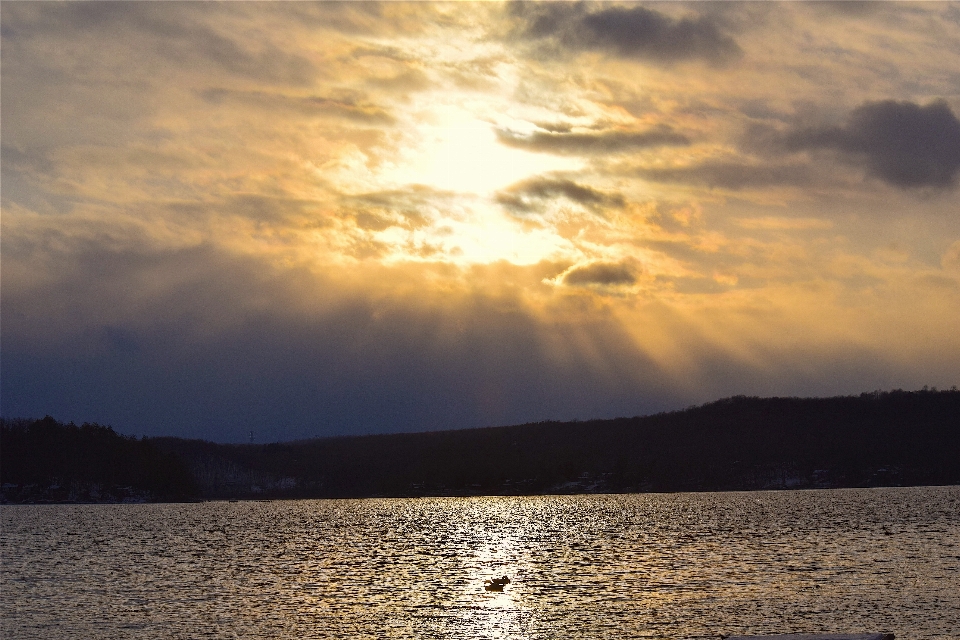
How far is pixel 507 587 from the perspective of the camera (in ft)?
310

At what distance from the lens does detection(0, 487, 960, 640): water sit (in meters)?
68.9

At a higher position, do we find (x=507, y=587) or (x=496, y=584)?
(x=496, y=584)

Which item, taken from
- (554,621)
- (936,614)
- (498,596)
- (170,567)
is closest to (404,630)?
(554,621)

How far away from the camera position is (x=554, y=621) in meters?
71.6

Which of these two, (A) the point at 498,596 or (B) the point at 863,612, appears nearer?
(B) the point at 863,612

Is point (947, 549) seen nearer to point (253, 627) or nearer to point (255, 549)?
point (253, 627)

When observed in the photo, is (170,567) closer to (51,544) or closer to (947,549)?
(51,544)

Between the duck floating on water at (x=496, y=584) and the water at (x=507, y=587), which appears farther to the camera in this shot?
the duck floating on water at (x=496, y=584)

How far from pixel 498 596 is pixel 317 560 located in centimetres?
4914

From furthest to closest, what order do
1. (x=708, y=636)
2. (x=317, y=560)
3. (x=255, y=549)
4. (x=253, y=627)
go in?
(x=255, y=549), (x=317, y=560), (x=253, y=627), (x=708, y=636)

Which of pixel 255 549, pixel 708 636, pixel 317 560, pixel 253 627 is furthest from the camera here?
pixel 255 549

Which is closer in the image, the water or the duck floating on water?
the water

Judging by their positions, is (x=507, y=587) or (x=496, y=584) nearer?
(x=496, y=584)

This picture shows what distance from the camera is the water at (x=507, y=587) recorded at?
68.9m
